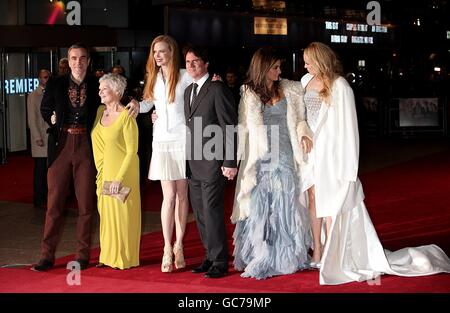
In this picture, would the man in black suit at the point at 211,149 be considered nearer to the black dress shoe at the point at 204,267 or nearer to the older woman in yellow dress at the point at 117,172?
the black dress shoe at the point at 204,267

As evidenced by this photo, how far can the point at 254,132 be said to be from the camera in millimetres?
7336

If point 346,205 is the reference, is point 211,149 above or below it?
above

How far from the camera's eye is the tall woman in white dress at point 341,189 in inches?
277

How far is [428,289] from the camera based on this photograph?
6574 millimetres

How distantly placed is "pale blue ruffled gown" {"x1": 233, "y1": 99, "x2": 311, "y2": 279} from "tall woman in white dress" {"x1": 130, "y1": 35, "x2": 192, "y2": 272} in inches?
24.1

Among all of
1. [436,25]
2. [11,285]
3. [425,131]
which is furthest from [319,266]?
[436,25]

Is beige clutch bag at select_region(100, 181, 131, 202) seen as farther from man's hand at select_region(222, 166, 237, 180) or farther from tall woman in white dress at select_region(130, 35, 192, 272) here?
man's hand at select_region(222, 166, 237, 180)

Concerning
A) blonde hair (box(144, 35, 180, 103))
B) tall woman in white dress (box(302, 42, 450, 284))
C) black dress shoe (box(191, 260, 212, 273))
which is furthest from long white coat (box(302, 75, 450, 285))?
blonde hair (box(144, 35, 180, 103))

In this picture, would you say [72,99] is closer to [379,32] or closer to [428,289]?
[428,289]

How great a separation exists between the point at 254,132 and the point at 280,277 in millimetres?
1161

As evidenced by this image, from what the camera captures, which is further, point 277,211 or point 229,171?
point 277,211

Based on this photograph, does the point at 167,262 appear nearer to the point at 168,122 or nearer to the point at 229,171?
the point at 229,171

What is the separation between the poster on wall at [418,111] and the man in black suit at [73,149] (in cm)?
1599

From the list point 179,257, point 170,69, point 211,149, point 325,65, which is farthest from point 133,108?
point 325,65
